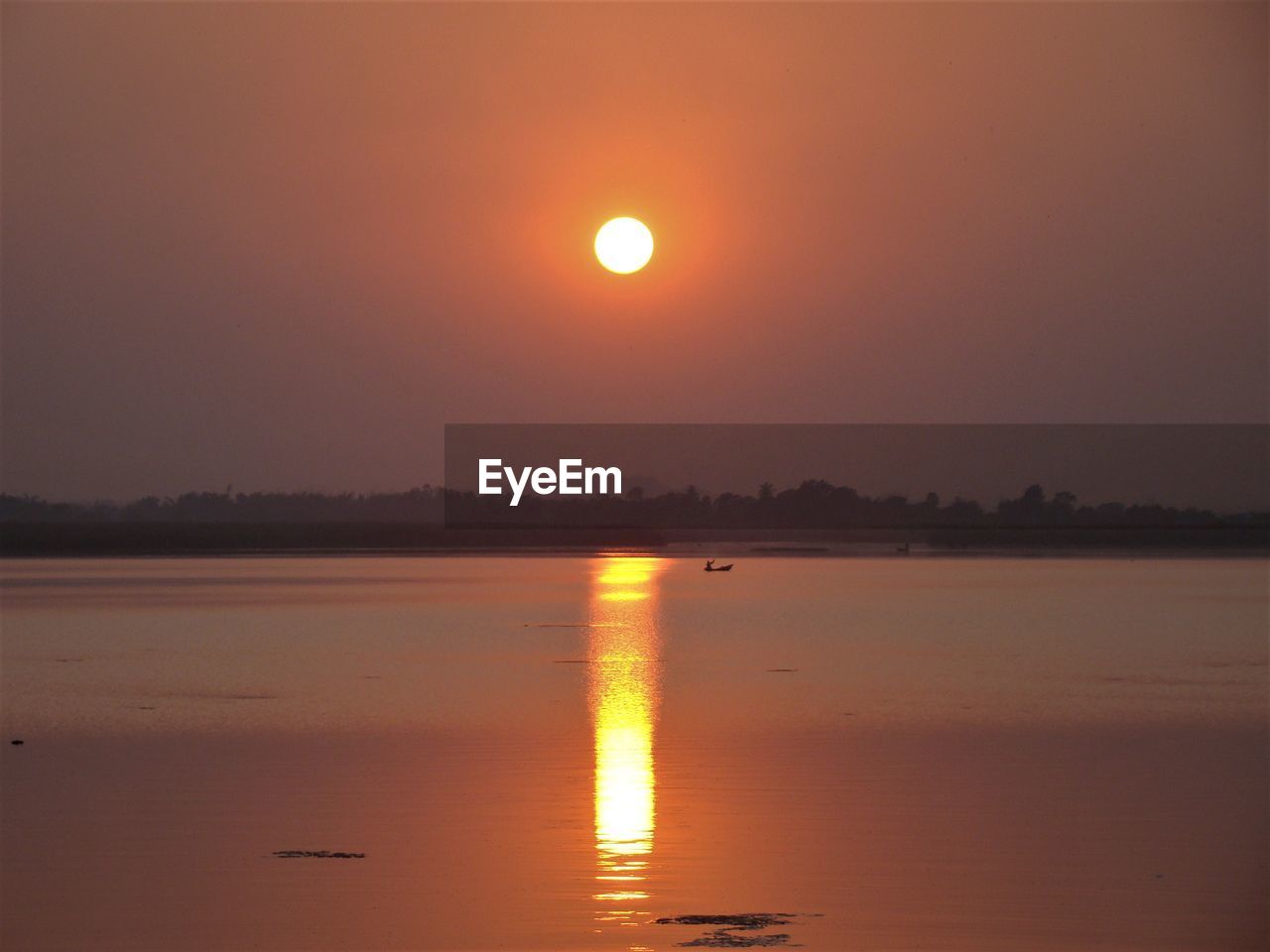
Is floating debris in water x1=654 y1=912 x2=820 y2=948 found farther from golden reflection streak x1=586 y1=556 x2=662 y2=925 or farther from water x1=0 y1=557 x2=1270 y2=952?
golden reflection streak x1=586 y1=556 x2=662 y2=925

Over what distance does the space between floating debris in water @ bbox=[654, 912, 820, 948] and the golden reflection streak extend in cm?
26

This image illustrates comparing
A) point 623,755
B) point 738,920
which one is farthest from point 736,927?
point 623,755

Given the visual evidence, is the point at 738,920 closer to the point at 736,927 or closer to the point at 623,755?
the point at 736,927

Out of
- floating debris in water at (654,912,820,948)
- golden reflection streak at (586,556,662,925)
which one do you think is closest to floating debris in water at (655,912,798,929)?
floating debris in water at (654,912,820,948)

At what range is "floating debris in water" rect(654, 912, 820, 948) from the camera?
26.6ft

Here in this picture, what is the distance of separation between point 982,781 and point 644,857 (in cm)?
428

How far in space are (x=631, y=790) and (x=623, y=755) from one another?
2.01 metres

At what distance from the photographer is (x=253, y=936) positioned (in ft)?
27.7

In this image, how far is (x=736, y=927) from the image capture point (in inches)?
332

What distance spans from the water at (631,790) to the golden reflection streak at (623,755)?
50mm

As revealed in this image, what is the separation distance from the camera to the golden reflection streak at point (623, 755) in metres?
9.36

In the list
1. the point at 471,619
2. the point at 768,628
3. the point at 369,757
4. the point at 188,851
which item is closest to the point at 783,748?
the point at 369,757

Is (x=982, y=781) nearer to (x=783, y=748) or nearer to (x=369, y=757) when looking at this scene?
(x=783, y=748)

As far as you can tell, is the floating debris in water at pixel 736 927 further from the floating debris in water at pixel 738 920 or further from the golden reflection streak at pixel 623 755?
the golden reflection streak at pixel 623 755
